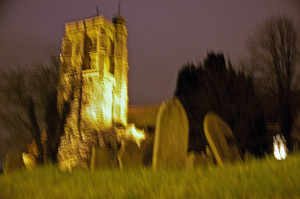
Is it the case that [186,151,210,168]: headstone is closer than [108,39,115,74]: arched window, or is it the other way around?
[186,151,210,168]: headstone

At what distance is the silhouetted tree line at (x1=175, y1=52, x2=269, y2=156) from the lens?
17.0 metres

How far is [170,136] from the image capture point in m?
5.50

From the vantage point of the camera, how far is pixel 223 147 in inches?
222

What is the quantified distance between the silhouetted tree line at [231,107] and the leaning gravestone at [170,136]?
10.5 m

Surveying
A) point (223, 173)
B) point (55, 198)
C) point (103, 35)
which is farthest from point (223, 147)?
point (103, 35)

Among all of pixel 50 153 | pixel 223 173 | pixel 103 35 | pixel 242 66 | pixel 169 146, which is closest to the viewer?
pixel 223 173

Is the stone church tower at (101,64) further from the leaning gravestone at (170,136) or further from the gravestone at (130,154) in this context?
the leaning gravestone at (170,136)

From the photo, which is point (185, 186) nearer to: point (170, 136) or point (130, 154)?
point (170, 136)

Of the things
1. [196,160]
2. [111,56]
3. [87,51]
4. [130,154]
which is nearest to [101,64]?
[111,56]

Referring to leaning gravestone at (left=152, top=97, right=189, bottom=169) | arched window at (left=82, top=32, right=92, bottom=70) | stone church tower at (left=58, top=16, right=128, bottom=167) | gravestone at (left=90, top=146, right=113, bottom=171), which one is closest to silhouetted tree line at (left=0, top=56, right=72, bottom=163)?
gravestone at (left=90, top=146, right=113, bottom=171)

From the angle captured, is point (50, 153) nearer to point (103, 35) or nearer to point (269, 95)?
point (269, 95)

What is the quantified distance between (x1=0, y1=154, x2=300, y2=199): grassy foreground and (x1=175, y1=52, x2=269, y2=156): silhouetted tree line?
40.4 feet

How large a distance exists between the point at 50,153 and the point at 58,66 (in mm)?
5657

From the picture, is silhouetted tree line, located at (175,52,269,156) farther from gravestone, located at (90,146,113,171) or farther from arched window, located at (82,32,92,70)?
arched window, located at (82,32,92,70)
